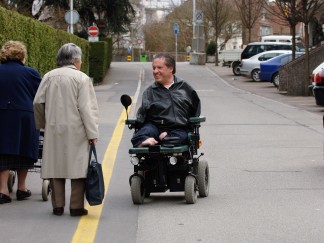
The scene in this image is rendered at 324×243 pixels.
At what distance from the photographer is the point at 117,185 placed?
1060 cm

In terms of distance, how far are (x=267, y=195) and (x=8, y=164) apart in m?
2.93

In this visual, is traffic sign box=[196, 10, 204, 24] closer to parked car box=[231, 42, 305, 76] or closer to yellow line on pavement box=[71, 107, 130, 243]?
parked car box=[231, 42, 305, 76]

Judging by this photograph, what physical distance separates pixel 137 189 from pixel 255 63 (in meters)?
34.2

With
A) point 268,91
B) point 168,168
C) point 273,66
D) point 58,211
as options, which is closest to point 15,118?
point 58,211

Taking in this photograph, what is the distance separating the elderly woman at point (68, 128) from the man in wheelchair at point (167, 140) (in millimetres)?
764

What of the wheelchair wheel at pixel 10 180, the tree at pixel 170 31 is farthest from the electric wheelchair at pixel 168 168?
the tree at pixel 170 31

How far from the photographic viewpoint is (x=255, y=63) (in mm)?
42594

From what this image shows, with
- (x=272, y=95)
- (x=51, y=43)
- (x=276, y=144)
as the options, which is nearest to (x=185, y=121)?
(x=276, y=144)

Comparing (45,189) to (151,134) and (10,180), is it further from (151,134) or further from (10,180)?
(151,134)

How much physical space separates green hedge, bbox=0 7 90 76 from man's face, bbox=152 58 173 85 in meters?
5.15

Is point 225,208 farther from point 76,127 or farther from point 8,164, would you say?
point 8,164

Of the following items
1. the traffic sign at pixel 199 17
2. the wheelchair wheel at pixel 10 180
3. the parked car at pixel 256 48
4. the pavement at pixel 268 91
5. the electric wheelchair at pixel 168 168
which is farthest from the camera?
the traffic sign at pixel 199 17

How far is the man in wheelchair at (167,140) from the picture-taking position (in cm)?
895

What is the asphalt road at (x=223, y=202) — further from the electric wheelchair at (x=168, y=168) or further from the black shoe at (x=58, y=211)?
the electric wheelchair at (x=168, y=168)
